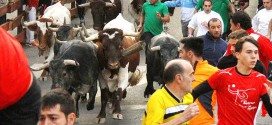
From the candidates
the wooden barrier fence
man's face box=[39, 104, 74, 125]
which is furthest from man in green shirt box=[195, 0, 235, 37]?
man's face box=[39, 104, 74, 125]

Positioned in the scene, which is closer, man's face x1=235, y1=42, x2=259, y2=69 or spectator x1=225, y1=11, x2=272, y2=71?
man's face x1=235, y1=42, x2=259, y2=69

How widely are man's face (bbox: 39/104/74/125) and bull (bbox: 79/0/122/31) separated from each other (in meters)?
13.8

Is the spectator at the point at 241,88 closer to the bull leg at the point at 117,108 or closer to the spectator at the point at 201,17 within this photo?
the bull leg at the point at 117,108

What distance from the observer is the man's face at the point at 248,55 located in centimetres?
777

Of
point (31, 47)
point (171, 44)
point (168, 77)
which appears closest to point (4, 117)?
point (168, 77)

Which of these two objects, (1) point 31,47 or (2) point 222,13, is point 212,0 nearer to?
(2) point 222,13

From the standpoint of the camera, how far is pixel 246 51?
788 cm

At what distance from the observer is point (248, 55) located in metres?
7.83

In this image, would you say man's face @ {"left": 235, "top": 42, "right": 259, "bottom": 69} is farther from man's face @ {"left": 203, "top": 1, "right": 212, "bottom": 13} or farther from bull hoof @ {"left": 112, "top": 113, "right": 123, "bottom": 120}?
man's face @ {"left": 203, "top": 1, "right": 212, "bottom": 13}

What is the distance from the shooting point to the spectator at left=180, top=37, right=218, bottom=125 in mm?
8516

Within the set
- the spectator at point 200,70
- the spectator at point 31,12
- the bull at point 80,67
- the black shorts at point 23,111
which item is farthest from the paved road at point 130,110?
the black shorts at point 23,111

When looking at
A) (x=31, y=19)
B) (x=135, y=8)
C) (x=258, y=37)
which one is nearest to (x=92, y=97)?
(x=258, y=37)

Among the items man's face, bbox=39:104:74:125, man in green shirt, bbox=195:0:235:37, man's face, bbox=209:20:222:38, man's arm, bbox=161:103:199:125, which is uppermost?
man's face, bbox=39:104:74:125

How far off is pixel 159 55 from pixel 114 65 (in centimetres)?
142
